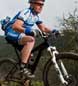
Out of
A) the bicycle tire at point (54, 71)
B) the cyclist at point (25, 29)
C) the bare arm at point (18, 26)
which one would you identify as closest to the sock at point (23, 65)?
the cyclist at point (25, 29)


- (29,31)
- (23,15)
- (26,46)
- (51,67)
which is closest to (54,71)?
(51,67)

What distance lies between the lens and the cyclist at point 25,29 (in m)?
7.61

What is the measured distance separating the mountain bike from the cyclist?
0.69 feet

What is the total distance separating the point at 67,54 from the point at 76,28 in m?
27.6

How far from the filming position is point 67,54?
7277mm

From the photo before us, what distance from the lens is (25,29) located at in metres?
7.67

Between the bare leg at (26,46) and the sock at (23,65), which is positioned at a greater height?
the bare leg at (26,46)

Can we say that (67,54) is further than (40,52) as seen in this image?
No

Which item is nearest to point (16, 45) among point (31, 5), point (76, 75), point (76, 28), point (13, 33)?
point (13, 33)

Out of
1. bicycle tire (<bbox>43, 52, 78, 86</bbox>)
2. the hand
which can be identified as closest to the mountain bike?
bicycle tire (<bbox>43, 52, 78, 86</bbox>)

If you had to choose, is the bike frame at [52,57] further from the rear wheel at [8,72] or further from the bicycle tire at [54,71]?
the rear wheel at [8,72]

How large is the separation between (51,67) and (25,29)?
2.61 ft

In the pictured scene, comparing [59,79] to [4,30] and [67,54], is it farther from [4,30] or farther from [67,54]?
[4,30]

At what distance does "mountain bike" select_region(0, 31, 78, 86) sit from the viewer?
7.24 meters
